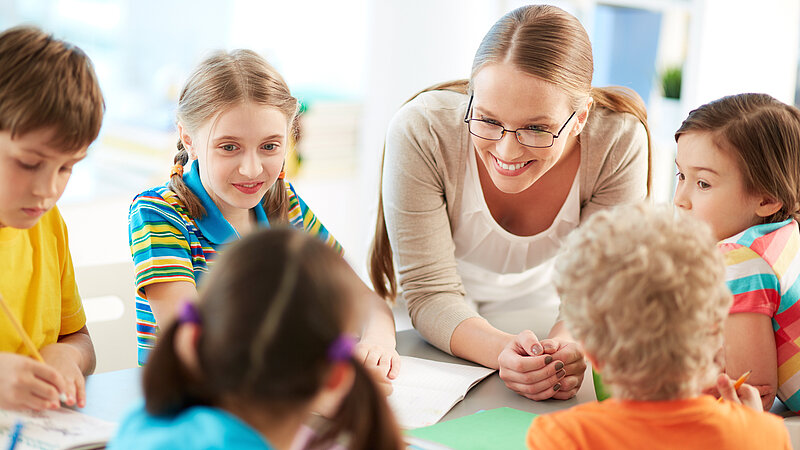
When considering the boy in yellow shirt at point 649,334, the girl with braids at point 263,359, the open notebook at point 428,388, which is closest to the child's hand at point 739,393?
the boy in yellow shirt at point 649,334

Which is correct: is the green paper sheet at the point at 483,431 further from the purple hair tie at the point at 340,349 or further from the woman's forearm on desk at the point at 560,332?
the purple hair tie at the point at 340,349

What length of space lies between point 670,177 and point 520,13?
1666 millimetres

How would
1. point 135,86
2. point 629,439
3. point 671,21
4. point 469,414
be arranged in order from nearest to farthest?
point 629,439, point 469,414, point 671,21, point 135,86

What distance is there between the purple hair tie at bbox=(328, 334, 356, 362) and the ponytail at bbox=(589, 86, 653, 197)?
1007 millimetres

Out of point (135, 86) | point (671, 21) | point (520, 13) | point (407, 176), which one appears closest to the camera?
point (520, 13)

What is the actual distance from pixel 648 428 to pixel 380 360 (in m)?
0.52

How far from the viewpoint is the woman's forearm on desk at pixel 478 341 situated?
126 cm

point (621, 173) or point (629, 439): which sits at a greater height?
point (621, 173)

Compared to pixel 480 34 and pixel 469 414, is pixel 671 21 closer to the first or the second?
pixel 480 34

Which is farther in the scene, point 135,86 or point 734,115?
point 135,86

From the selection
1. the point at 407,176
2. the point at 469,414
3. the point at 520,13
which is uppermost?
the point at 520,13

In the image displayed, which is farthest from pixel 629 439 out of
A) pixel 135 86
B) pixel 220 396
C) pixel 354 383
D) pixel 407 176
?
pixel 135 86

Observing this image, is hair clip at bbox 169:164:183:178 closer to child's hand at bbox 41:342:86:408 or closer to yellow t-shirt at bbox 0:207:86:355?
yellow t-shirt at bbox 0:207:86:355

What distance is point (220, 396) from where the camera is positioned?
25.4 inches
